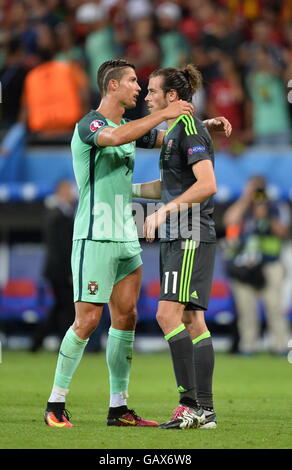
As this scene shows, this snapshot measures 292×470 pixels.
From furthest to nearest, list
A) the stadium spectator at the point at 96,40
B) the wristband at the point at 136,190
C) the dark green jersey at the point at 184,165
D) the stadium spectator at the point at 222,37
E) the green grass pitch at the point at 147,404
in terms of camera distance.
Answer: the stadium spectator at the point at 96,40, the stadium spectator at the point at 222,37, the wristband at the point at 136,190, the dark green jersey at the point at 184,165, the green grass pitch at the point at 147,404

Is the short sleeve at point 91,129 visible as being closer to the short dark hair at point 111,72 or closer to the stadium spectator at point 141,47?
the short dark hair at point 111,72

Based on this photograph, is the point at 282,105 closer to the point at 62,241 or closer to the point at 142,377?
the point at 62,241

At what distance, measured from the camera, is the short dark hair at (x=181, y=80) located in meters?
7.36

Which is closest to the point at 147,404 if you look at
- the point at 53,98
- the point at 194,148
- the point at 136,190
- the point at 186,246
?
the point at 136,190

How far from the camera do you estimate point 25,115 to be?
17.2 meters

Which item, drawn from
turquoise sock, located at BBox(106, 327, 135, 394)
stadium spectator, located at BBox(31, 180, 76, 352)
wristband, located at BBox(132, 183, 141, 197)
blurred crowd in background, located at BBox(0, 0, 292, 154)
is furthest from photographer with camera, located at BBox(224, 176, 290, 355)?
turquoise sock, located at BBox(106, 327, 135, 394)

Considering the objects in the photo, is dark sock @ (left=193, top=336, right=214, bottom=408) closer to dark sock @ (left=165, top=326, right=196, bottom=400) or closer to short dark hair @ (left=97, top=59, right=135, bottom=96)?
dark sock @ (left=165, top=326, right=196, bottom=400)

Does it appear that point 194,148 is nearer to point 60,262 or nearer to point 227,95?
point 60,262

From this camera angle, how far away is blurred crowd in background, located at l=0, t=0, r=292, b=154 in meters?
16.4

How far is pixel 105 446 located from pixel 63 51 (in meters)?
12.4

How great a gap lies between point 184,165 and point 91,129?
0.68 m

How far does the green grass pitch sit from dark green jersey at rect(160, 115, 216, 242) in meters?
1.36

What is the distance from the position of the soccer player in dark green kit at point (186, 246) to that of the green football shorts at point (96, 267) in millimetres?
336

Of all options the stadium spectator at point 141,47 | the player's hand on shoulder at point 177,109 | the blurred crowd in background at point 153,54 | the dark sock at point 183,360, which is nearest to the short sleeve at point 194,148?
the player's hand on shoulder at point 177,109
